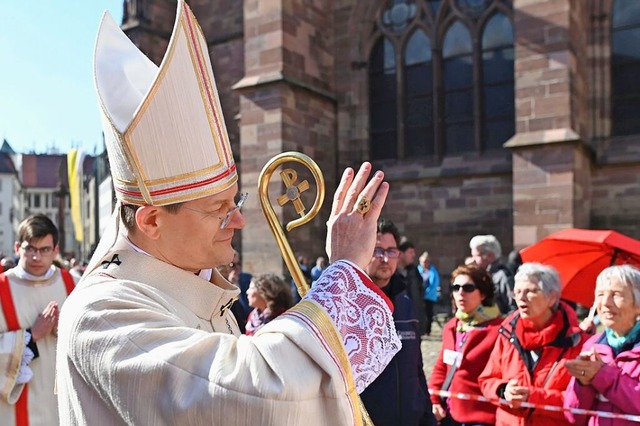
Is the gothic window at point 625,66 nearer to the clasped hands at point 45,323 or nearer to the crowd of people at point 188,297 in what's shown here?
the clasped hands at point 45,323

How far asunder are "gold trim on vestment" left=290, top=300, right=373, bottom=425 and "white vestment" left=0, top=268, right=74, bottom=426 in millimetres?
2996

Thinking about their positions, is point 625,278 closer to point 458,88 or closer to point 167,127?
point 167,127

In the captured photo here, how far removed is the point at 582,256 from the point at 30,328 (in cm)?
408

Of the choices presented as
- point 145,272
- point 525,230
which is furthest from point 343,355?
point 525,230

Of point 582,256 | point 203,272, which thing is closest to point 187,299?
point 203,272

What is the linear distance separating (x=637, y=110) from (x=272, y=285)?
363 inches

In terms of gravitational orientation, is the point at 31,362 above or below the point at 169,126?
below

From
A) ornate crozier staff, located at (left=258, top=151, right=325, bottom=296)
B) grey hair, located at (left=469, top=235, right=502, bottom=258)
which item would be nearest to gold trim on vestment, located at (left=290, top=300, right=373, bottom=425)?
ornate crozier staff, located at (left=258, top=151, right=325, bottom=296)

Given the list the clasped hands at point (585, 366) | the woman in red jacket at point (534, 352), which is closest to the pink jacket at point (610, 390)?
the clasped hands at point (585, 366)

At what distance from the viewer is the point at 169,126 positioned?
1.49 meters

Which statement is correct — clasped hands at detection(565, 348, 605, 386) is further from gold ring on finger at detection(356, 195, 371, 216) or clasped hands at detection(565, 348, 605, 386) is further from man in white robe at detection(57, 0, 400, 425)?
gold ring on finger at detection(356, 195, 371, 216)

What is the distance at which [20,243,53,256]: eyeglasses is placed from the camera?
4.02 metres

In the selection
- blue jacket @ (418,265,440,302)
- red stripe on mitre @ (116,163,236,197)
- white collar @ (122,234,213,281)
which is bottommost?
blue jacket @ (418,265,440,302)

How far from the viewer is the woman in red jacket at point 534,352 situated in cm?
338
